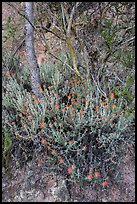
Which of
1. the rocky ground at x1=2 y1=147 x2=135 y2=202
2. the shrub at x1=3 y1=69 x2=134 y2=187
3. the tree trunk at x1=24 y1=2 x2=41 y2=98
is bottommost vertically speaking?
the rocky ground at x1=2 y1=147 x2=135 y2=202

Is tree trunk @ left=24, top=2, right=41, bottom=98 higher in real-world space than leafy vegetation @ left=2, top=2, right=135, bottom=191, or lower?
higher

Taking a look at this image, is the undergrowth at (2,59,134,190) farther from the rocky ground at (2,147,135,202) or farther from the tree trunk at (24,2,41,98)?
the tree trunk at (24,2,41,98)

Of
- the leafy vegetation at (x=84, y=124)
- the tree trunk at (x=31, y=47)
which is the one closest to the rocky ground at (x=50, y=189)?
the leafy vegetation at (x=84, y=124)

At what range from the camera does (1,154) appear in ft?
7.30

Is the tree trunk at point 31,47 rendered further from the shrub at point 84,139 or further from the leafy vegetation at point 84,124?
the shrub at point 84,139

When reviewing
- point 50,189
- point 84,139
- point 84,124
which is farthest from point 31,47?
point 50,189

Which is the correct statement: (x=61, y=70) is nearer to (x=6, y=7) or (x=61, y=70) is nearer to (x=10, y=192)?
(x=10, y=192)

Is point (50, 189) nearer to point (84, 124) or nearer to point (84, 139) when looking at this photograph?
point (84, 139)

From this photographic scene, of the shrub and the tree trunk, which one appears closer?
the shrub

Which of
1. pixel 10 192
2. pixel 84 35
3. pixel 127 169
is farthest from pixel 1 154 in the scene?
pixel 84 35

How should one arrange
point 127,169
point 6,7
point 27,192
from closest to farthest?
point 27,192 < point 127,169 < point 6,7

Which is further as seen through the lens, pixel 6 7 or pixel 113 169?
pixel 6 7

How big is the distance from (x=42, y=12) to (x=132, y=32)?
154 cm

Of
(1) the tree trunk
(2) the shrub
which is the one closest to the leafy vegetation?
(2) the shrub
